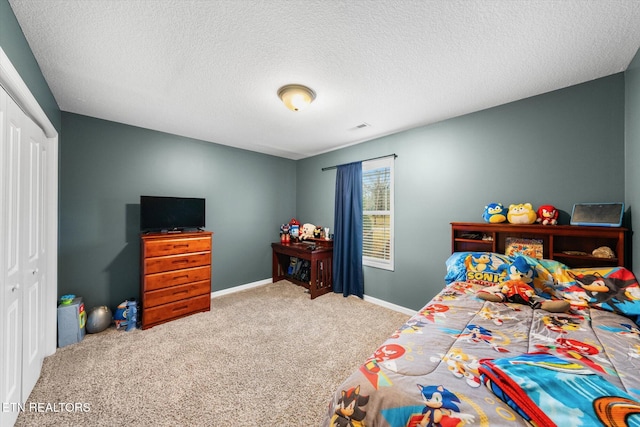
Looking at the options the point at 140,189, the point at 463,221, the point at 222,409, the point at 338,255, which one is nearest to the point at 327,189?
the point at 338,255

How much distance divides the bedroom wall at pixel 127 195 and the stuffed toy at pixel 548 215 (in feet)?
13.0

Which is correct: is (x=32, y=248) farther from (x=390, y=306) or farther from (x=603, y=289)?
(x=603, y=289)

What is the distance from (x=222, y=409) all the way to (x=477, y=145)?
3.41m

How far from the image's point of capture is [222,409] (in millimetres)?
1640

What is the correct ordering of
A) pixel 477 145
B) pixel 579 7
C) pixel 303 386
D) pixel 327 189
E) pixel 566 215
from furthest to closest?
pixel 327 189
pixel 477 145
pixel 566 215
pixel 303 386
pixel 579 7

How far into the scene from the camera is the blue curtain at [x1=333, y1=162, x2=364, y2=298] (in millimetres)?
3787

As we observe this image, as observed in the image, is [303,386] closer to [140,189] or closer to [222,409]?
[222,409]

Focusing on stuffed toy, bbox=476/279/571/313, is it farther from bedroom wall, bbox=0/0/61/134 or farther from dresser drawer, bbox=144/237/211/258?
bedroom wall, bbox=0/0/61/134

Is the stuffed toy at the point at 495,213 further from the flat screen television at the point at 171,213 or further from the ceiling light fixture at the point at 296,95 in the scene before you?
the flat screen television at the point at 171,213

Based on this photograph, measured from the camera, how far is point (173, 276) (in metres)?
2.96

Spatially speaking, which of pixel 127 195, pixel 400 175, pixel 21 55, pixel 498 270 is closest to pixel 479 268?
pixel 498 270

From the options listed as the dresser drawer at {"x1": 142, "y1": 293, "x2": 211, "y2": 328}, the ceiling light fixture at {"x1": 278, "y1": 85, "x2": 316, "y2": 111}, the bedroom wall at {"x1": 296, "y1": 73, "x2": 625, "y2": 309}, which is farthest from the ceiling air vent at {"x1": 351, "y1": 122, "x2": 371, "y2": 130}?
the dresser drawer at {"x1": 142, "y1": 293, "x2": 211, "y2": 328}

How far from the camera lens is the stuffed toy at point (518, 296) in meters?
1.61

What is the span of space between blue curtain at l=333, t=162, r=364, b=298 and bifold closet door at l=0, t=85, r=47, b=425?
129 inches
